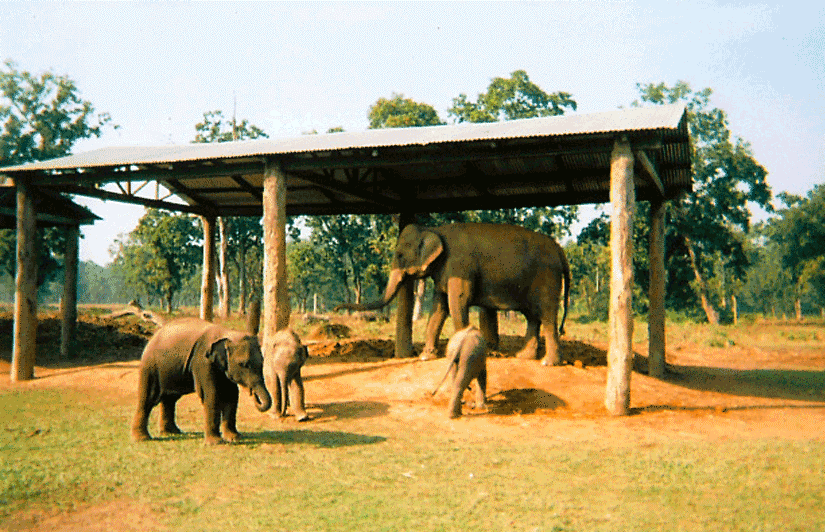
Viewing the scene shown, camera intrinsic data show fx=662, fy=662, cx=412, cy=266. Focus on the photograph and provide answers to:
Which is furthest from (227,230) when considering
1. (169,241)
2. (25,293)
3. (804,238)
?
(804,238)

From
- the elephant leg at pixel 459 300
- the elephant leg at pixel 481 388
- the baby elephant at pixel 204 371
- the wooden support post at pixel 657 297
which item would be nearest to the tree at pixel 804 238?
the wooden support post at pixel 657 297

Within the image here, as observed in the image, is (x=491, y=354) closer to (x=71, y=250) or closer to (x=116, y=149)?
(x=116, y=149)

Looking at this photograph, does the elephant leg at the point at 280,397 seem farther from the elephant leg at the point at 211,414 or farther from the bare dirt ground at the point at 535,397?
the elephant leg at the point at 211,414

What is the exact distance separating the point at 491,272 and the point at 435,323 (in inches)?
62.0

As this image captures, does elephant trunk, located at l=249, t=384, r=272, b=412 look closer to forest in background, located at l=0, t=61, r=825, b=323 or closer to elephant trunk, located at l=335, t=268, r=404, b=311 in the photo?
elephant trunk, located at l=335, t=268, r=404, b=311

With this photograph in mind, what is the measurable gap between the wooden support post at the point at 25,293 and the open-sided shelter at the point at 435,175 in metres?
0.09

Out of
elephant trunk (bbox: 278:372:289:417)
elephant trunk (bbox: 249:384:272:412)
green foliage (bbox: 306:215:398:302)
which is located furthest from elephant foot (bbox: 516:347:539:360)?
green foliage (bbox: 306:215:398:302)

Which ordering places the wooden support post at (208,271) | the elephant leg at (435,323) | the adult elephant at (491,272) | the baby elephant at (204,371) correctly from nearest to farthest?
the baby elephant at (204,371) → the adult elephant at (491,272) → the elephant leg at (435,323) → the wooden support post at (208,271)

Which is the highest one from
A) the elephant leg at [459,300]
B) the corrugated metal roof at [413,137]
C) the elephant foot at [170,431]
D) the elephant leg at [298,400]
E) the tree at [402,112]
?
the tree at [402,112]

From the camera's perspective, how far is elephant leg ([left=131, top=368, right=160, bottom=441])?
820 cm

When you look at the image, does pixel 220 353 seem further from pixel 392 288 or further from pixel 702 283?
pixel 702 283

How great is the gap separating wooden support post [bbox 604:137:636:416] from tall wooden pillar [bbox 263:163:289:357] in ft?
18.3

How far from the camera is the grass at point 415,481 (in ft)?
17.5

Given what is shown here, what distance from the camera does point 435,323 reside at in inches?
536
